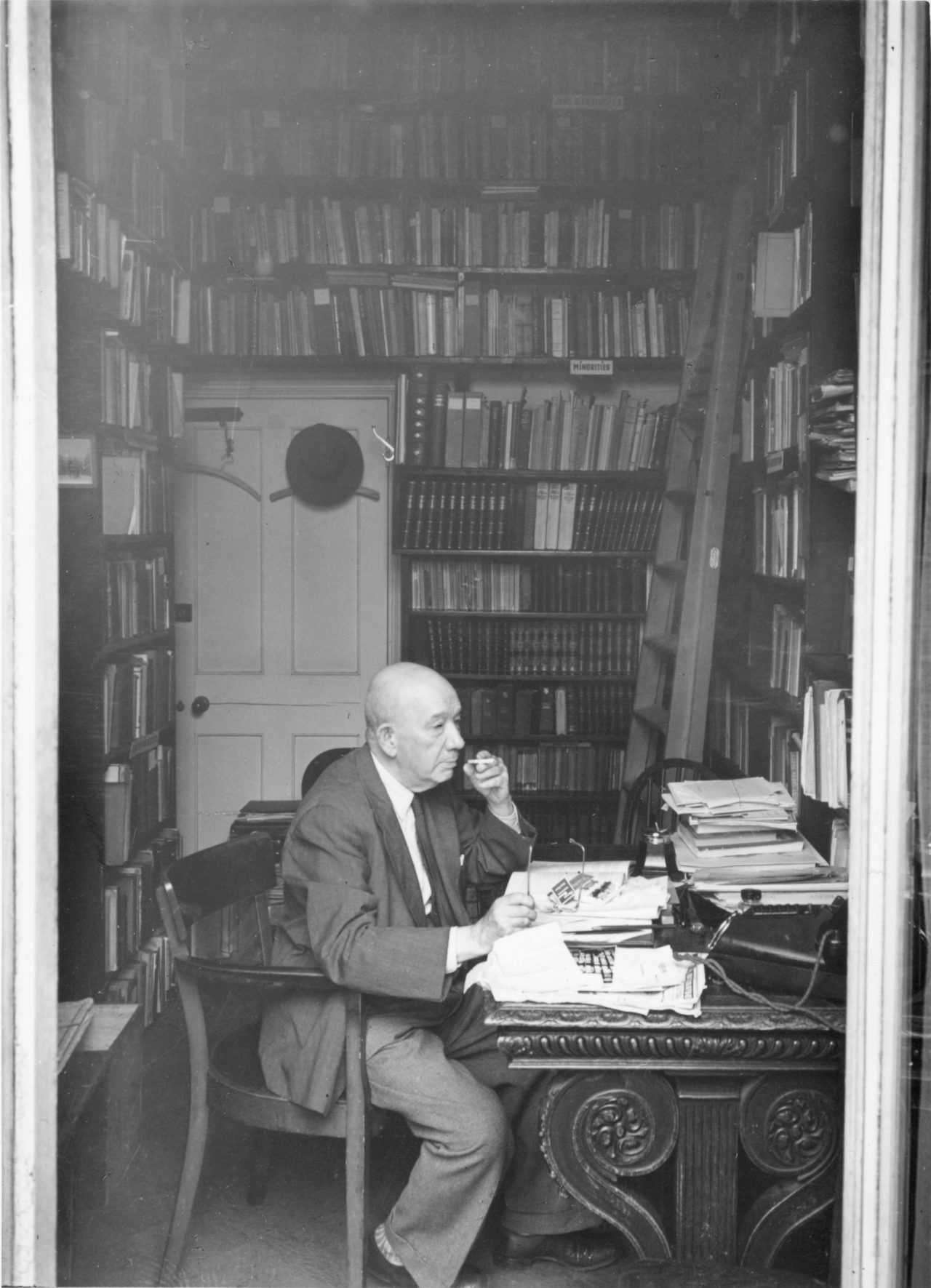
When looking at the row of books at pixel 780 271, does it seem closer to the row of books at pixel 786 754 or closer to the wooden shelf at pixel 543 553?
the row of books at pixel 786 754

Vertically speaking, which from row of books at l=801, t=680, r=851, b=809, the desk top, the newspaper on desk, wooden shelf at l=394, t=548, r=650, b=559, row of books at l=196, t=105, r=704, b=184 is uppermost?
row of books at l=196, t=105, r=704, b=184

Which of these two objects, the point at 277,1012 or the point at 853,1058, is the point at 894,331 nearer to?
the point at 853,1058

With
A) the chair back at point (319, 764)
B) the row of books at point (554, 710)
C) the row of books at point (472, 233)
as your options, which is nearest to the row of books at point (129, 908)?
the chair back at point (319, 764)

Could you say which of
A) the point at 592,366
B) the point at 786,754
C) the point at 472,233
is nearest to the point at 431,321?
the point at 472,233

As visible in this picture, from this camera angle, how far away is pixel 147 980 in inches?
158

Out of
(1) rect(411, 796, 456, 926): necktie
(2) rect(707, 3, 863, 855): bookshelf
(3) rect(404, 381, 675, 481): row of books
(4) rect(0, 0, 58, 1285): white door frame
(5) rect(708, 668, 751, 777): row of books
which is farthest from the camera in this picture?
(3) rect(404, 381, 675, 481): row of books

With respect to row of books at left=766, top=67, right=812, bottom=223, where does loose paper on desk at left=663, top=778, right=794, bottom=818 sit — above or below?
below

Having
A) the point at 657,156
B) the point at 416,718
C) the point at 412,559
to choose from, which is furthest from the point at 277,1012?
the point at 657,156

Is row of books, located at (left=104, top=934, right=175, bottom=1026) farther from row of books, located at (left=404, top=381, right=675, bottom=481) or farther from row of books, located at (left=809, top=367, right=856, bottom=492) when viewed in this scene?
row of books, located at (left=809, top=367, right=856, bottom=492)

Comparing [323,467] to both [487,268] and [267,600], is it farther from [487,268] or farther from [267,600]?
A: [487,268]

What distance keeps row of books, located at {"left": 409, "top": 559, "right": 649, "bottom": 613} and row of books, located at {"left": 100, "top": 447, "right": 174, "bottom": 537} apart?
101 centimetres

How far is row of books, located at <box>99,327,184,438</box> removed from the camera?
3893 mm

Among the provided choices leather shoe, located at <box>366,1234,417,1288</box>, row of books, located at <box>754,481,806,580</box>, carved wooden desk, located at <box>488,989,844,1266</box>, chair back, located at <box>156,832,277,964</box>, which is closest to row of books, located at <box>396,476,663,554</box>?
row of books, located at <box>754,481,806,580</box>

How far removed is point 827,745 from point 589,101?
291cm
